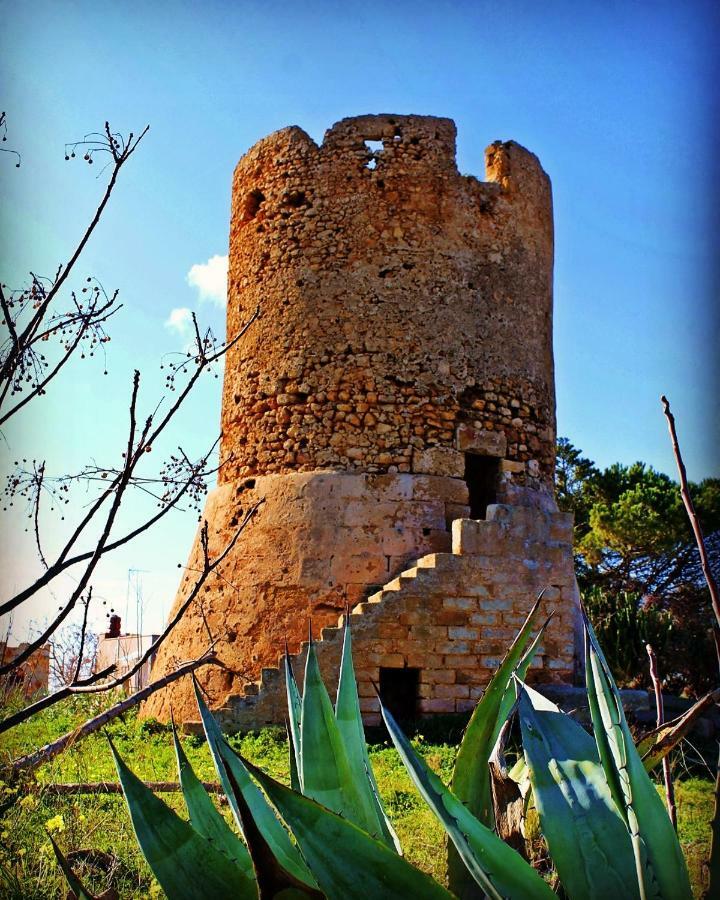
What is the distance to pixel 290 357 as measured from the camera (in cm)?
943

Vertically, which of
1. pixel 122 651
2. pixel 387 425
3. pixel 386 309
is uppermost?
pixel 386 309

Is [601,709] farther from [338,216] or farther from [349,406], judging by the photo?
[338,216]

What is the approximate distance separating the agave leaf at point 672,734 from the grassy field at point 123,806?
17 cm

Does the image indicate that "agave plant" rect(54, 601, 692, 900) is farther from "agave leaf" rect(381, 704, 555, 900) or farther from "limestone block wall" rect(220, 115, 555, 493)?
"limestone block wall" rect(220, 115, 555, 493)

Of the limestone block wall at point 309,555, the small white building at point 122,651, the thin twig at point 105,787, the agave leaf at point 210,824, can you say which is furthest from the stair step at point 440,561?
the agave leaf at point 210,824

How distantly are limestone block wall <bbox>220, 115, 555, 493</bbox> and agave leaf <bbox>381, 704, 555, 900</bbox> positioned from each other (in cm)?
757

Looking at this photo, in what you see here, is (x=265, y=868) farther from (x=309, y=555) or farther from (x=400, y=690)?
(x=309, y=555)

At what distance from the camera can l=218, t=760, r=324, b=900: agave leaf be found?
4.13ft

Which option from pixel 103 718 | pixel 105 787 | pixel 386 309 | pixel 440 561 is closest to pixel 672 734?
pixel 103 718

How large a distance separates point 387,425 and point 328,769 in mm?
7331

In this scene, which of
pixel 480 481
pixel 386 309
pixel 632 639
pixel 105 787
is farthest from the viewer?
pixel 632 639

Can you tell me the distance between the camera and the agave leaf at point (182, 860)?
1487mm

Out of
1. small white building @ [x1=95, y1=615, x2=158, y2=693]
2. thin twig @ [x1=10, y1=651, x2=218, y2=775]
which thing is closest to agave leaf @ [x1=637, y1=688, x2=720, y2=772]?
thin twig @ [x1=10, y1=651, x2=218, y2=775]

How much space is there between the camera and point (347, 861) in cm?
132
